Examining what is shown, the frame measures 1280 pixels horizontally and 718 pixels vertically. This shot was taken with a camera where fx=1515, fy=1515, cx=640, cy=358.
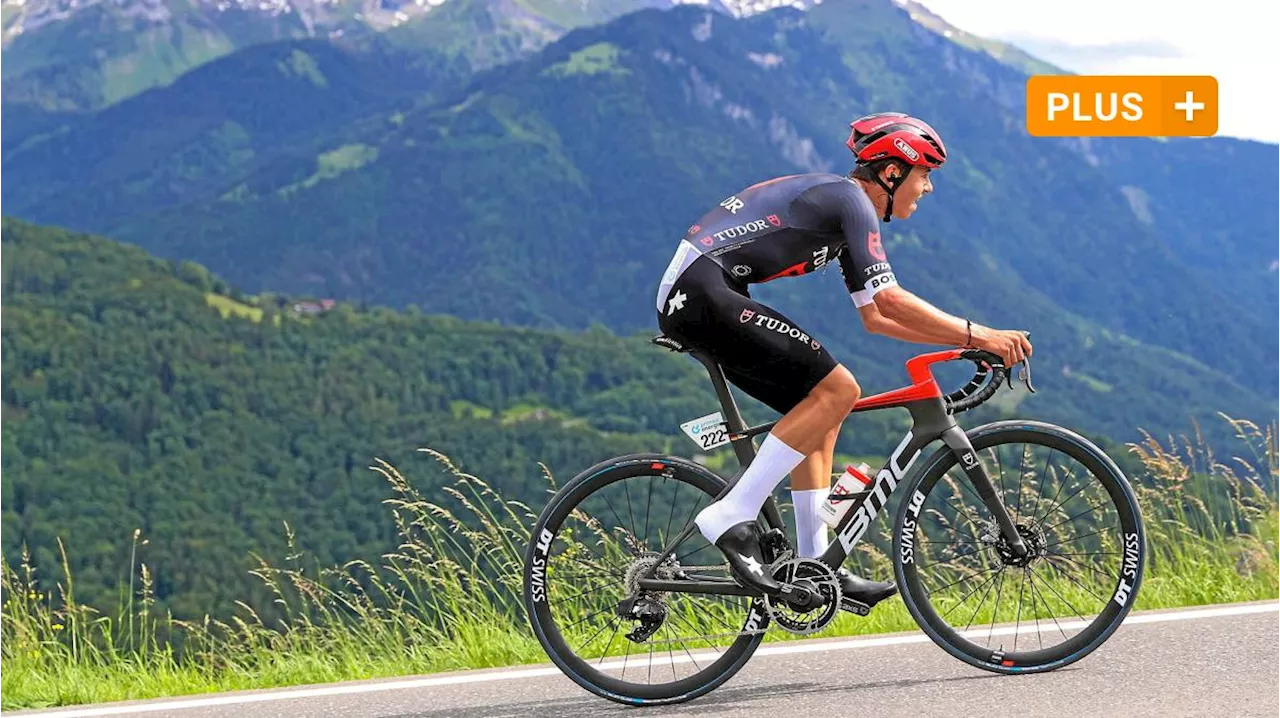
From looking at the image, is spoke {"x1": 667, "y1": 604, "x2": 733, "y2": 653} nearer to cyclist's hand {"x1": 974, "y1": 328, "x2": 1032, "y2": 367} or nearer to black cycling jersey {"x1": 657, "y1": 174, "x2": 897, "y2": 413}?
black cycling jersey {"x1": 657, "y1": 174, "x2": 897, "y2": 413}

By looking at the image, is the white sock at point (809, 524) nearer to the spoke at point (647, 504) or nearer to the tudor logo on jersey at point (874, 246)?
the spoke at point (647, 504)

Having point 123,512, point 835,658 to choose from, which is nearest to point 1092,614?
point 835,658

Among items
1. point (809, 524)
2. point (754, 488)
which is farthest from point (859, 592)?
point (754, 488)

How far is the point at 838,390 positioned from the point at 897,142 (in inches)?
32.7

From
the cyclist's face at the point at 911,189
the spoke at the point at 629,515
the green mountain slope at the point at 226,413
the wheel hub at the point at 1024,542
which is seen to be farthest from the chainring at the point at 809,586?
the green mountain slope at the point at 226,413

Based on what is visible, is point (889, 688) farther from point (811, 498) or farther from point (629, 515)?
point (629, 515)

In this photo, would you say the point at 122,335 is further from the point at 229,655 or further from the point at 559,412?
the point at 229,655

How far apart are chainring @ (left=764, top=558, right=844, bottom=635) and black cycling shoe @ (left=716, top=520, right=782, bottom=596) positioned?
41 millimetres

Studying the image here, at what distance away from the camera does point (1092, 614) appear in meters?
5.31

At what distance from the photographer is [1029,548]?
515 cm

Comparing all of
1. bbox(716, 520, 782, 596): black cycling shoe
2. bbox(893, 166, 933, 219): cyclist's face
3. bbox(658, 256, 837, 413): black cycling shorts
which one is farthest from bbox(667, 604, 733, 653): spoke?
bbox(893, 166, 933, 219): cyclist's face

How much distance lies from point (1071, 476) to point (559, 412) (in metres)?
184

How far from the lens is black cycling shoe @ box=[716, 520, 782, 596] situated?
16.2 ft

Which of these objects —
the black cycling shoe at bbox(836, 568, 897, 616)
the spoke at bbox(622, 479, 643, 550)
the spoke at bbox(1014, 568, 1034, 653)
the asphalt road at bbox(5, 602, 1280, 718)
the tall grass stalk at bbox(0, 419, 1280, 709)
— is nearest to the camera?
the asphalt road at bbox(5, 602, 1280, 718)
